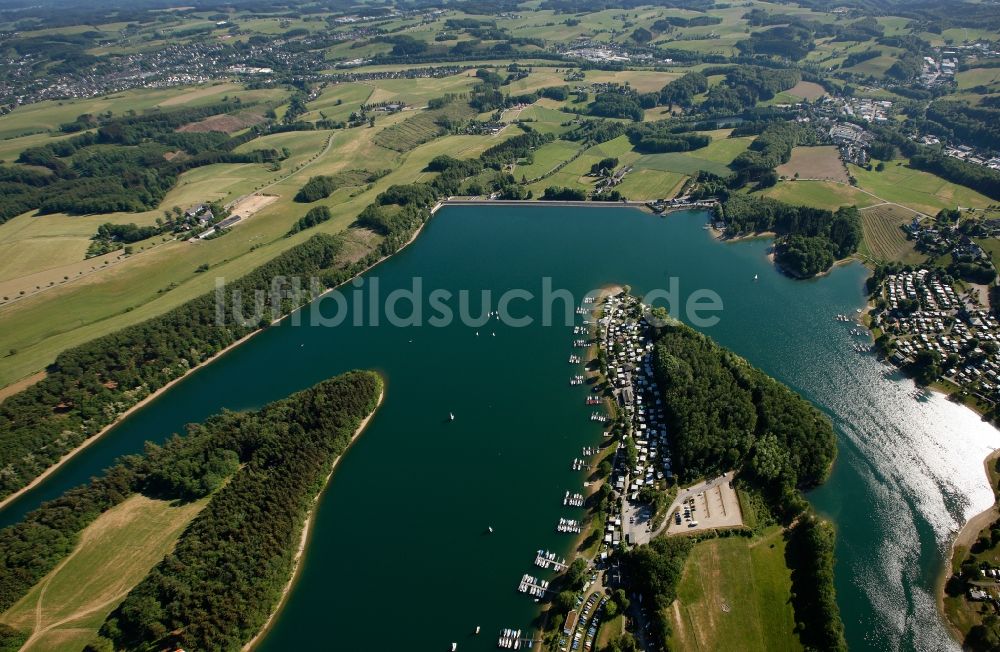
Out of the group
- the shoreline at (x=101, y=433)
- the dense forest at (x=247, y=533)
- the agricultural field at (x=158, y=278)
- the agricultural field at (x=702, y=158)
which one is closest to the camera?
the dense forest at (x=247, y=533)

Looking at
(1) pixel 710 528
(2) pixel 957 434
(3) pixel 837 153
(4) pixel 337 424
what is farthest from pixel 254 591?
(3) pixel 837 153

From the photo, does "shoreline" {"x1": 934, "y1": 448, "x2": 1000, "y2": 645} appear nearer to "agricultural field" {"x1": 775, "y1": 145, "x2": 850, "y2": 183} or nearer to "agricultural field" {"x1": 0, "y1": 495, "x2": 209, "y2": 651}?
"agricultural field" {"x1": 0, "y1": 495, "x2": 209, "y2": 651}

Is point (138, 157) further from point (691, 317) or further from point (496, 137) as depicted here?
point (691, 317)

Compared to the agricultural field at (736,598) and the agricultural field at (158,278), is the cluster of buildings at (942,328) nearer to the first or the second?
the agricultural field at (736,598)

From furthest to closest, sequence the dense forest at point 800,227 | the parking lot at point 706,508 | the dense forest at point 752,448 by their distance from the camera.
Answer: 1. the dense forest at point 800,227
2. the parking lot at point 706,508
3. the dense forest at point 752,448

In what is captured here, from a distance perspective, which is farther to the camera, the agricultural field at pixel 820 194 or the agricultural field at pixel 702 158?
the agricultural field at pixel 702 158

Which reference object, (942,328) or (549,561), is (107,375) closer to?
(549,561)

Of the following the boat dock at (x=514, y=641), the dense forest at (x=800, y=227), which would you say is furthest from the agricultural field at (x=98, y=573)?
the dense forest at (x=800, y=227)

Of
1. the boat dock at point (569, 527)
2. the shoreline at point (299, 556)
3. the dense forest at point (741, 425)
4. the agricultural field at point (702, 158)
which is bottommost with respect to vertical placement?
the shoreline at point (299, 556)
